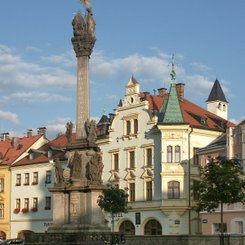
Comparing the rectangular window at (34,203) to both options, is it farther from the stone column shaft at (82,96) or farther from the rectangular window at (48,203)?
the stone column shaft at (82,96)

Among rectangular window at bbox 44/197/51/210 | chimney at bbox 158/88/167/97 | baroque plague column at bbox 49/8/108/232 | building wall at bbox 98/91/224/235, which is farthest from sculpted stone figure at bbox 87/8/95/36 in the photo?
rectangular window at bbox 44/197/51/210

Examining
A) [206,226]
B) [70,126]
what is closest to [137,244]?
[70,126]

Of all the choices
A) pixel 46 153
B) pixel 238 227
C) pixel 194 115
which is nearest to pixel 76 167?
pixel 238 227

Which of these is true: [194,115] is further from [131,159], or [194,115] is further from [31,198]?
[31,198]

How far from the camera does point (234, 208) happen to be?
165ft

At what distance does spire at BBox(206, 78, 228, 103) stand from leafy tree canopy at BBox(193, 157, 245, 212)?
31273mm

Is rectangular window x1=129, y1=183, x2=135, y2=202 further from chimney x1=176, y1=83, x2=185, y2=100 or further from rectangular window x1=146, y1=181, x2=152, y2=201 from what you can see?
chimney x1=176, y1=83, x2=185, y2=100

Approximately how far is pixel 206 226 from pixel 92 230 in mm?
24397

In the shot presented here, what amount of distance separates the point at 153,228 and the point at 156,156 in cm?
625

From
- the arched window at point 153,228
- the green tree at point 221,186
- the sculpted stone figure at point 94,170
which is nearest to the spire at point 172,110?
the arched window at point 153,228

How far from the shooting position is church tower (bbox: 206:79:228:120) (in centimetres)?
7012

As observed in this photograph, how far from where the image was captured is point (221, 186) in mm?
39406

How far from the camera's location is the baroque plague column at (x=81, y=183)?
100 ft

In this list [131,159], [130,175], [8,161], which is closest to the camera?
[130,175]
